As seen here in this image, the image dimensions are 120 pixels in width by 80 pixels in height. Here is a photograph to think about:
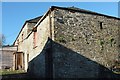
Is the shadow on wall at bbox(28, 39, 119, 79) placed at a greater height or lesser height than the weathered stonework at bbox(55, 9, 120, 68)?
lesser

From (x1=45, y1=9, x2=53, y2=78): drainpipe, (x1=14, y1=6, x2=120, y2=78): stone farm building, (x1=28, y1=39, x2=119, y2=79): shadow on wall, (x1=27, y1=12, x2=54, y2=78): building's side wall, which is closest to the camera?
(x1=28, y1=39, x2=119, y2=79): shadow on wall

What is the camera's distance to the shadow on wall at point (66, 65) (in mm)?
13820

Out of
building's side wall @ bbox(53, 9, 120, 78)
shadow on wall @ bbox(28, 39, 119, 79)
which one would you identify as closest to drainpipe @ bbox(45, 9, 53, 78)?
shadow on wall @ bbox(28, 39, 119, 79)

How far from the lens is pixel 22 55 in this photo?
26.6m

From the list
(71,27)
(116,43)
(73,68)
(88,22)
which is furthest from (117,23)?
(73,68)

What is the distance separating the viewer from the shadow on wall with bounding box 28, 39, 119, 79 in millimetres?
13820

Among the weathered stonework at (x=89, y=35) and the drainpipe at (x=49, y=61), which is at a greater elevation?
the weathered stonework at (x=89, y=35)

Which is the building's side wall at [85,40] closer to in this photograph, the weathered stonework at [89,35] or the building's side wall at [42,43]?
the weathered stonework at [89,35]

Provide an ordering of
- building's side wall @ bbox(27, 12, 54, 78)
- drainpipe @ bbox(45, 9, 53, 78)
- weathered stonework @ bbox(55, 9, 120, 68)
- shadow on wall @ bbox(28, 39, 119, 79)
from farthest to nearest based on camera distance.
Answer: building's side wall @ bbox(27, 12, 54, 78) < weathered stonework @ bbox(55, 9, 120, 68) < drainpipe @ bbox(45, 9, 53, 78) < shadow on wall @ bbox(28, 39, 119, 79)

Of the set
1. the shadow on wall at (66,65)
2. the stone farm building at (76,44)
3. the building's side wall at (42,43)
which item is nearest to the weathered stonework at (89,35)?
the stone farm building at (76,44)

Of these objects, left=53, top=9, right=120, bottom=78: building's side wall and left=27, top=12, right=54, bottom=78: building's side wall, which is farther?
left=27, top=12, right=54, bottom=78: building's side wall

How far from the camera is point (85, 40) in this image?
604 inches

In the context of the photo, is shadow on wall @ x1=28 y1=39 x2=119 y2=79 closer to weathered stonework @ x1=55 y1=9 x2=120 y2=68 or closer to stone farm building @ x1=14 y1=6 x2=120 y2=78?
stone farm building @ x1=14 y1=6 x2=120 y2=78

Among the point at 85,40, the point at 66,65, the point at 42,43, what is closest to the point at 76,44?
the point at 85,40
